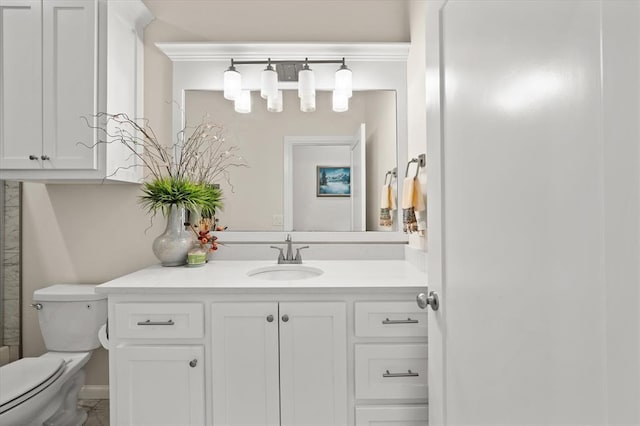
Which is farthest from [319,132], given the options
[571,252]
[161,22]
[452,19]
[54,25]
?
[571,252]

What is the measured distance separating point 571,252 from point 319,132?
1.79 metres

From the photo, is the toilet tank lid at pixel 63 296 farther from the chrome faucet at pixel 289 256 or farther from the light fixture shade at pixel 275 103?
the light fixture shade at pixel 275 103

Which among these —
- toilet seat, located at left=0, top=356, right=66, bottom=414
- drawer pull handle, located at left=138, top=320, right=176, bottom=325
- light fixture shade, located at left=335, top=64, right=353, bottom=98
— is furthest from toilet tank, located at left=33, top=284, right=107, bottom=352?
light fixture shade, located at left=335, top=64, right=353, bottom=98

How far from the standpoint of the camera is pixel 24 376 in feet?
5.22

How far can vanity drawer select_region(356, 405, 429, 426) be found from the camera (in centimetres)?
153

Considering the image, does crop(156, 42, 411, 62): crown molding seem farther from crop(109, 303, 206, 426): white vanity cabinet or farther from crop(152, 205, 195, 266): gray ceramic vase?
crop(109, 303, 206, 426): white vanity cabinet

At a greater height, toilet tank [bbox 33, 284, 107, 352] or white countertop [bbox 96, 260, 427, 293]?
white countertop [bbox 96, 260, 427, 293]

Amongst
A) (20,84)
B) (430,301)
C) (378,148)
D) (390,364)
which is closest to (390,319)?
(390,364)

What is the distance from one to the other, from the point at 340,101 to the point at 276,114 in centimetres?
39

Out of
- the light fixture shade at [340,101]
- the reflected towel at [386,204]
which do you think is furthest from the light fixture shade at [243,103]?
the reflected towel at [386,204]

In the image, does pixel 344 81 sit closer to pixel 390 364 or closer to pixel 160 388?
pixel 390 364

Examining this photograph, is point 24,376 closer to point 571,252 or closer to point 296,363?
point 296,363

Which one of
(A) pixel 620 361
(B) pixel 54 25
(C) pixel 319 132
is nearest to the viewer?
(A) pixel 620 361

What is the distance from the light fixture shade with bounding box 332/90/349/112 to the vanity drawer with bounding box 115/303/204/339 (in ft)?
4.41
